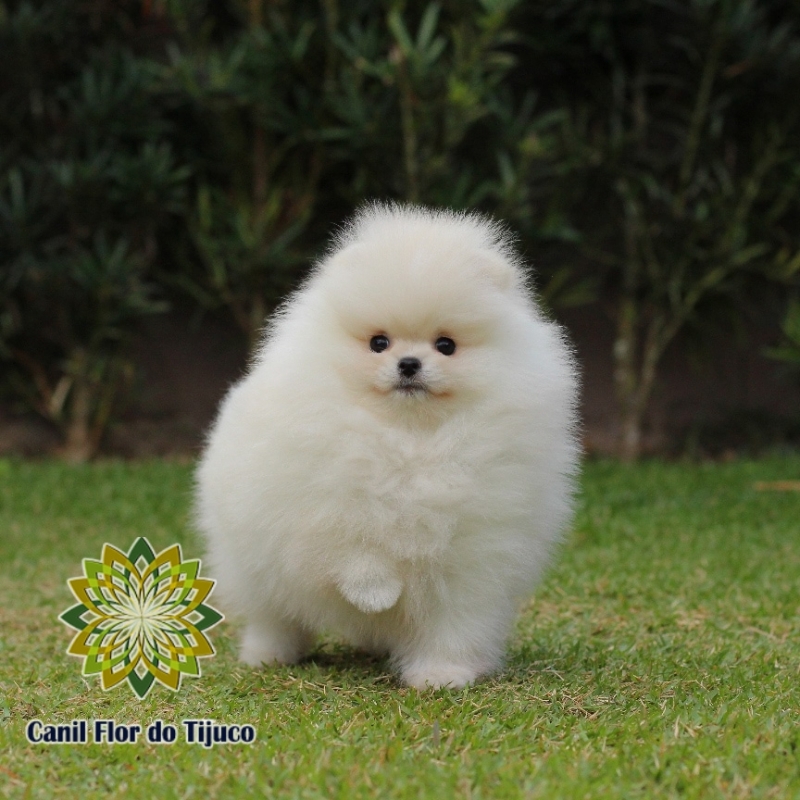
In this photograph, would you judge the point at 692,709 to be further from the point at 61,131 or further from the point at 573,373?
the point at 61,131

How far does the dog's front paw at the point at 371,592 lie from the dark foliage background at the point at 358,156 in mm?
4671

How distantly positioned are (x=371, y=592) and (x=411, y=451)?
1.17ft

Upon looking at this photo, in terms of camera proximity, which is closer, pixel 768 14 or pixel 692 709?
pixel 692 709

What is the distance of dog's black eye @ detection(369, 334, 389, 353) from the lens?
279 cm

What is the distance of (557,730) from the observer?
2.54 m

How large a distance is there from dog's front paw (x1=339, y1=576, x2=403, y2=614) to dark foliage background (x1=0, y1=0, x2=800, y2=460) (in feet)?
15.3

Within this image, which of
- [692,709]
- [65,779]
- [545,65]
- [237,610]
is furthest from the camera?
[545,65]

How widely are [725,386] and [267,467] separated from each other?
6090 millimetres

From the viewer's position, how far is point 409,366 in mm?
2705

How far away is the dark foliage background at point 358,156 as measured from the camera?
7.13m

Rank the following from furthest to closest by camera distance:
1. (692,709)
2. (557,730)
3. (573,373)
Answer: (573,373)
(692,709)
(557,730)

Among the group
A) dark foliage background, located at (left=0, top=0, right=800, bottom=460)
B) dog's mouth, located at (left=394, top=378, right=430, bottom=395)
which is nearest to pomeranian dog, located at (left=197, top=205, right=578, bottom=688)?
dog's mouth, located at (left=394, top=378, right=430, bottom=395)

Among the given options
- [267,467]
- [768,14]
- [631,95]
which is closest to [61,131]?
[631,95]

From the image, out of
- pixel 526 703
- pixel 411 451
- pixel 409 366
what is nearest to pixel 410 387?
pixel 409 366
